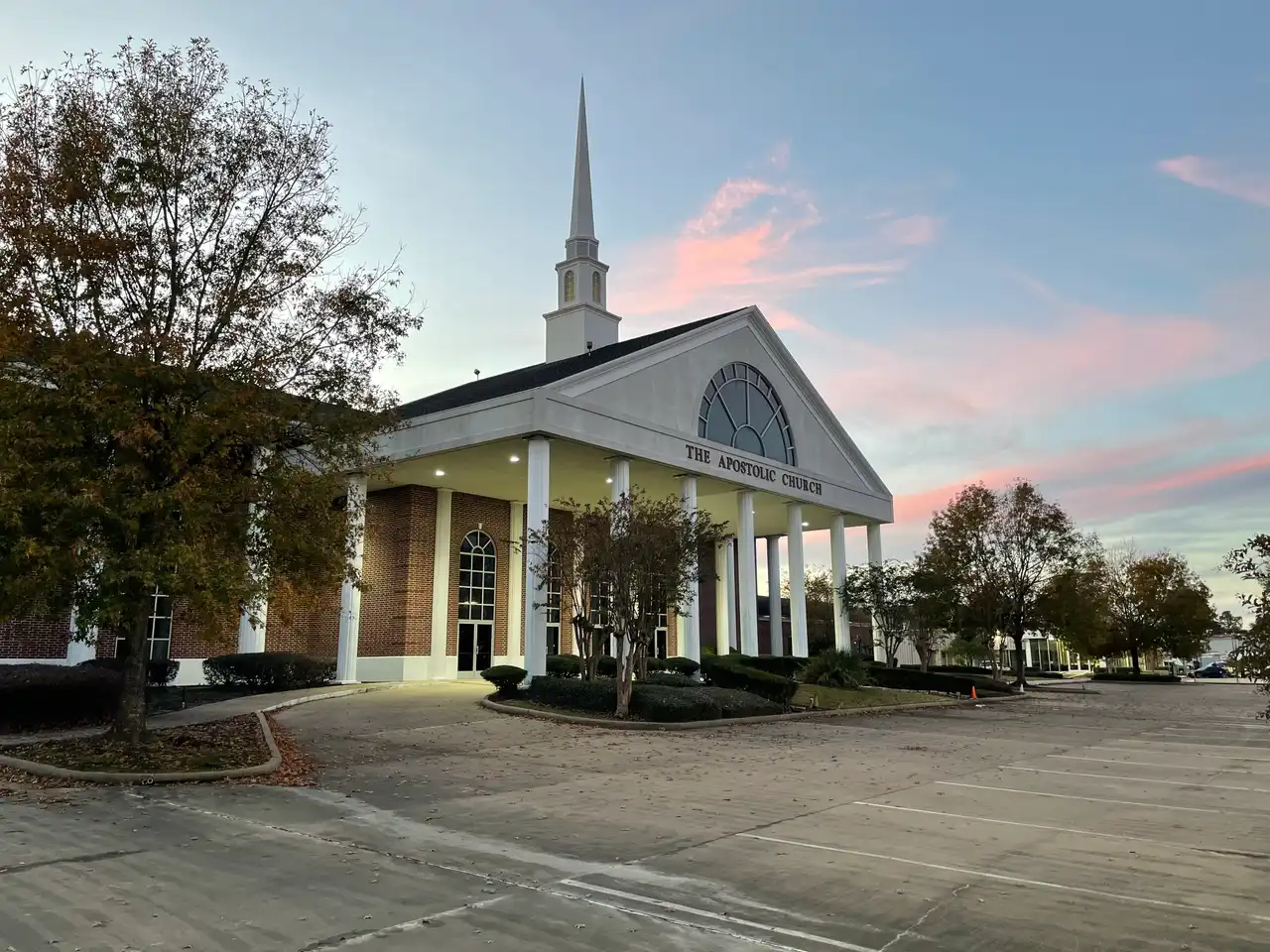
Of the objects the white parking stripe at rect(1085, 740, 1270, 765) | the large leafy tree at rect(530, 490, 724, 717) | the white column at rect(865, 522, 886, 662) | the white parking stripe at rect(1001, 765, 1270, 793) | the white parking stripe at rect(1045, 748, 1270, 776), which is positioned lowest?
the white parking stripe at rect(1085, 740, 1270, 765)

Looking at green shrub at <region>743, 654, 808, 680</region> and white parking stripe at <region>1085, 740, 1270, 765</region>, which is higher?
green shrub at <region>743, 654, 808, 680</region>

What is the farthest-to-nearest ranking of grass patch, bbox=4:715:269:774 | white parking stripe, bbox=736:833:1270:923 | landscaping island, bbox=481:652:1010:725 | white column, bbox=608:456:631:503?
1. white column, bbox=608:456:631:503
2. landscaping island, bbox=481:652:1010:725
3. grass patch, bbox=4:715:269:774
4. white parking stripe, bbox=736:833:1270:923

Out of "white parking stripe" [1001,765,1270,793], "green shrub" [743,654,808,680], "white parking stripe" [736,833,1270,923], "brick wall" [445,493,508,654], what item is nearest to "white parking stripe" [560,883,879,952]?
"white parking stripe" [736,833,1270,923]

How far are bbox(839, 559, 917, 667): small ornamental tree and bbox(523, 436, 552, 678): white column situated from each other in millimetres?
16561

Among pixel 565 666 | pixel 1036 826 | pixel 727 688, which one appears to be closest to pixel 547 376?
pixel 565 666

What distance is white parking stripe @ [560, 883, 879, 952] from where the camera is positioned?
17.1 ft

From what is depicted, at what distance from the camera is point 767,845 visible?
25.0 feet

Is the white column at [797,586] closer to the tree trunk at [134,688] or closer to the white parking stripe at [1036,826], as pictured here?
the white parking stripe at [1036,826]

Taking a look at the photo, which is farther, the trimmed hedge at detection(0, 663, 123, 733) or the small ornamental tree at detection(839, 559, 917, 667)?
the small ornamental tree at detection(839, 559, 917, 667)

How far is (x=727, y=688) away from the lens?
77.6 feet

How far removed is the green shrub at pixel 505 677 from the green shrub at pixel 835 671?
10.6 m

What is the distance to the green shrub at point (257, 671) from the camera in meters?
24.8

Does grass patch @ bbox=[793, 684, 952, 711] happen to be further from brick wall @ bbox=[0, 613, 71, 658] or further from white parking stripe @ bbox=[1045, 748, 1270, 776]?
brick wall @ bbox=[0, 613, 71, 658]

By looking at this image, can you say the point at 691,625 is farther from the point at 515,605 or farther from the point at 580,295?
the point at 580,295
